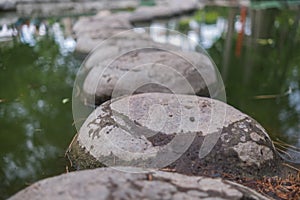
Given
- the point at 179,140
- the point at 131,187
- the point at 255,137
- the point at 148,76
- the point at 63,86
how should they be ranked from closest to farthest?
1. the point at 131,187
2. the point at 179,140
3. the point at 255,137
4. the point at 148,76
5. the point at 63,86

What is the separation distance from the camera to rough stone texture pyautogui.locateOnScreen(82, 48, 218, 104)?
3607 mm

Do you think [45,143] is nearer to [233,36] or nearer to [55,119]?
[55,119]

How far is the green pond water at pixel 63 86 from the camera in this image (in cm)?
284

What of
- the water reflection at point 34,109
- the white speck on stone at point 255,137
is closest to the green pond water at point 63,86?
the water reflection at point 34,109

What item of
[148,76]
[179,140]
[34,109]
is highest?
[148,76]

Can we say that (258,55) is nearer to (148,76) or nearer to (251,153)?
(148,76)

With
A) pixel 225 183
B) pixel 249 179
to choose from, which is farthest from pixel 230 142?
pixel 225 183

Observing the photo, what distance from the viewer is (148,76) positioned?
3.62m

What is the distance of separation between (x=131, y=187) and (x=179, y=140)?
30.0 inches

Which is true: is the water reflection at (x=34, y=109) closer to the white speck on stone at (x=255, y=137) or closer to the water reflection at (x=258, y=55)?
the white speck on stone at (x=255, y=137)

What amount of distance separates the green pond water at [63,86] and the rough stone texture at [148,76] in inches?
13.6

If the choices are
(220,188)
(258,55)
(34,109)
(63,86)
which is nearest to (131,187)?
(220,188)

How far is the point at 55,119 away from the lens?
3.44m

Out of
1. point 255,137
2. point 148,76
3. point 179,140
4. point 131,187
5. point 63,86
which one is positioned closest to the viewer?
point 131,187
